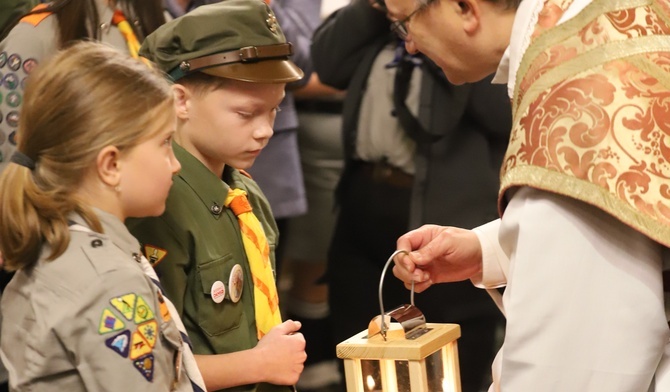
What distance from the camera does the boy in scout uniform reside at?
7.12ft

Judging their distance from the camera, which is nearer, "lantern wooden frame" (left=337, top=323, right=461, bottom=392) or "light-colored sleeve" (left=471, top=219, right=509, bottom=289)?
"lantern wooden frame" (left=337, top=323, right=461, bottom=392)

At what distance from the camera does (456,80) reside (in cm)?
210

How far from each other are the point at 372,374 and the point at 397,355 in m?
0.07

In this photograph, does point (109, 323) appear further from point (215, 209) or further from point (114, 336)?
point (215, 209)

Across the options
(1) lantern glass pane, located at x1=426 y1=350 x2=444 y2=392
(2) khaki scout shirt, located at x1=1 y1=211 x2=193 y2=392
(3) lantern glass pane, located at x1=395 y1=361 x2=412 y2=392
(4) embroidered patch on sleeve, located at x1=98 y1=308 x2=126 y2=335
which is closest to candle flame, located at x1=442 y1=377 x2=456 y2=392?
(1) lantern glass pane, located at x1=426 y1=350 x2=444 y2=392

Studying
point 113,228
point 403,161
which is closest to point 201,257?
point 113,228

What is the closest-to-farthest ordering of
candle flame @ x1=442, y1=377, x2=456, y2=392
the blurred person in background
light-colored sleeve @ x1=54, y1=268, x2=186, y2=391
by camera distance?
light-colored sleeve @ x1=54, y1=268, x2=186, y2=391
candle flame @ x1=442, y1=377, x2=456, y2=392
the blurred person in background

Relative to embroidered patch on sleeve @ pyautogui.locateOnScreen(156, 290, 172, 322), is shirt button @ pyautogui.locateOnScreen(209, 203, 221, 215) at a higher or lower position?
higher

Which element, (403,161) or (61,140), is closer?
(61,140)

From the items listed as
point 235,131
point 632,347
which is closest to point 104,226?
point 235,131

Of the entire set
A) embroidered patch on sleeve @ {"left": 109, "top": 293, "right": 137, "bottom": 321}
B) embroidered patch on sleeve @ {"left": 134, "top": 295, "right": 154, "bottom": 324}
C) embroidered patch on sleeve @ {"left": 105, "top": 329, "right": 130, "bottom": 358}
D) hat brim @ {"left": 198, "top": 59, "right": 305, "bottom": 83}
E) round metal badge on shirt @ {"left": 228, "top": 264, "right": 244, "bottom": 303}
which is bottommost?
round metal badge on shirt @ {"left": 228, "top": 264, "right": 244, "bottom": 303}

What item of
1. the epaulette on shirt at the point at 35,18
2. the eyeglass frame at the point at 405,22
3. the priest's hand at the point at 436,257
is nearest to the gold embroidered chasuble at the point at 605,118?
the eyeglass frame at the point at 405,22

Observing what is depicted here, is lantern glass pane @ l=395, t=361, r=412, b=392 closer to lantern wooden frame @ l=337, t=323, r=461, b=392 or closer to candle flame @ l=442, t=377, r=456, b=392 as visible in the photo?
lantern wooden frame @ l=337, t=323, r=461, b=392

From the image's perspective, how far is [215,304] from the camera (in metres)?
2.19
